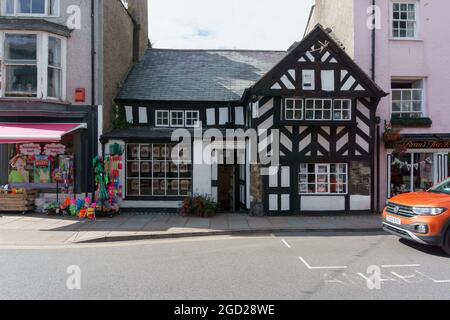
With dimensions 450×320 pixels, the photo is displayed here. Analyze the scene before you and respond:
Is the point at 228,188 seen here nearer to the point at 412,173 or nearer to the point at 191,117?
the point at 191,117

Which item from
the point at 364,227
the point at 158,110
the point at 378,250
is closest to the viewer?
the point at 378,250

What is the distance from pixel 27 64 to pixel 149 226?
23.0 feet

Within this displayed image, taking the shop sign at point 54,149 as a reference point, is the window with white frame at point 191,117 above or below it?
above

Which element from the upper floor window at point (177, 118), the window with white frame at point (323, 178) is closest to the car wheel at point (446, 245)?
the window with white frame at point (323, 178)

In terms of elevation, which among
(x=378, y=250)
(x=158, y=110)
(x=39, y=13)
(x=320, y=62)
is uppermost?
(x=39, y=13)

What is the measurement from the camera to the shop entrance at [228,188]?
50.9 feet

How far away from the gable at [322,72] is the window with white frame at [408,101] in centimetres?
168

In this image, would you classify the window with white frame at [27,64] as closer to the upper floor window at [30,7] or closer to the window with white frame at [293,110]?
the upper floor window at [30,7]

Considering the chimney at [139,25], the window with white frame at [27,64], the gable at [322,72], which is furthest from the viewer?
the chimney at [139,25]
